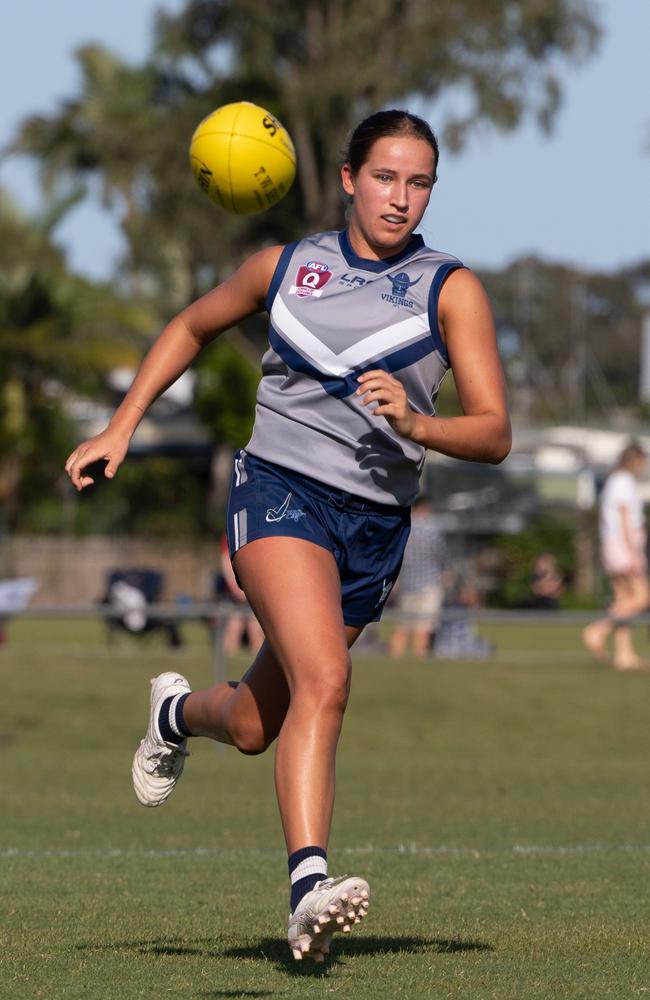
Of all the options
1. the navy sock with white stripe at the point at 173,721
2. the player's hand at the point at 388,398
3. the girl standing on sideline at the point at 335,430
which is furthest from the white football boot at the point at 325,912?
the navy sock with white stripe at the point at 173,721

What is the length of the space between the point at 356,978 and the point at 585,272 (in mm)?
109119

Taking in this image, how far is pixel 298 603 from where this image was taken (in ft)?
15.7

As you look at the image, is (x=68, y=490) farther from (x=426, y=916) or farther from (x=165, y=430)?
(x=426, y=916)

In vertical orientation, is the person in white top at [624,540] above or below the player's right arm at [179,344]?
below

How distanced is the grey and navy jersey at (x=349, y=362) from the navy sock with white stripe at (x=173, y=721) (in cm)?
101

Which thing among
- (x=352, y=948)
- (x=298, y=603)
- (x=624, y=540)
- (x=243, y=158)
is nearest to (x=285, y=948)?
(x=352, y=948)

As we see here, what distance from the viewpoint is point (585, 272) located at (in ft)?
366

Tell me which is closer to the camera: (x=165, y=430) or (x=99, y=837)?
(x=99, y=837)

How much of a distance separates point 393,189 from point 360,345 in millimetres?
467

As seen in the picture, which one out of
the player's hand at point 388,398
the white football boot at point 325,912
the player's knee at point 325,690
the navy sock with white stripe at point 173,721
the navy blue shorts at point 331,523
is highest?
the player's hand at point 388,398

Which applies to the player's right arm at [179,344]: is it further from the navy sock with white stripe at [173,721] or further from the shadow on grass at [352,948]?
the shadow on grass at [352,948]

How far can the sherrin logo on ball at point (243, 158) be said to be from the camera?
20.1ft

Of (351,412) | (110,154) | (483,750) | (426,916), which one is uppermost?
(110,154)

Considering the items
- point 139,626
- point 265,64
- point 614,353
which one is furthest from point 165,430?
point 614,353
